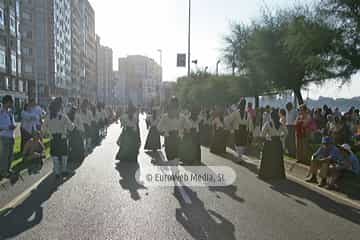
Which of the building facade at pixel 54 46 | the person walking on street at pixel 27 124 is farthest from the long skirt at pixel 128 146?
the building facade at pixel 54 46

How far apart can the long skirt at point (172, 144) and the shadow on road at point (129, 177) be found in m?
1.12

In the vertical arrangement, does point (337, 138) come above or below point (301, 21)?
below

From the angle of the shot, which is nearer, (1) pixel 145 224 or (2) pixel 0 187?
(1) pixel 145 224

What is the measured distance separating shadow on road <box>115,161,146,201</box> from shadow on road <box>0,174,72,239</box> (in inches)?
64.1

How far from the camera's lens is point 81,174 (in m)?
11.1

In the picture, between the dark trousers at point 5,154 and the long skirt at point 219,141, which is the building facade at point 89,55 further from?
the dark trousers at point 5,154

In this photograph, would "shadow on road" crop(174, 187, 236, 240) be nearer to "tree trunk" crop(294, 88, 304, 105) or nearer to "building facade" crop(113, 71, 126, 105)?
"tree trunk" crop(294, 88, 304, 105)

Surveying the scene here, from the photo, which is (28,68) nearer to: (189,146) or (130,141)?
(130,141)

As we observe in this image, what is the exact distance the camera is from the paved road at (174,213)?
6016 millimetres

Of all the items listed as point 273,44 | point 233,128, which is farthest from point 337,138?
point 273,44

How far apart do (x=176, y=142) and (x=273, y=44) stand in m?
12.8

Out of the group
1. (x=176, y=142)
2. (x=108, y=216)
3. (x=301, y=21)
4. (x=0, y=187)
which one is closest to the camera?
(x=108, y=216)

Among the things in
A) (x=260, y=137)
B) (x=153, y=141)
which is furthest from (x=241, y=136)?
(x=153, y=141)

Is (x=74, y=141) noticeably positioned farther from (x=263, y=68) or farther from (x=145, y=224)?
(x=263, y=68)
